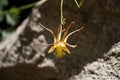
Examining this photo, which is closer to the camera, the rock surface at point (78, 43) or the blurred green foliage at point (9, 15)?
the rock surface at point (78, 43)

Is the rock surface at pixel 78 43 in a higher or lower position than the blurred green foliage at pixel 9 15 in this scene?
lower

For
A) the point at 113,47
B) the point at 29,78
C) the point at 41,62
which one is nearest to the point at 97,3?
the point at 113,47

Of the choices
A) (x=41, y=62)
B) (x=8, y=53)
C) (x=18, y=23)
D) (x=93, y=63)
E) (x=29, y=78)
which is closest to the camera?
(x=93, y=63)

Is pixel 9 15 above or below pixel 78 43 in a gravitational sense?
above

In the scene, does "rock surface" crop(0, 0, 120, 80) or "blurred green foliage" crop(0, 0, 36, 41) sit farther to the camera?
"blurred green foliage" crop(0, 0, 36, 41)

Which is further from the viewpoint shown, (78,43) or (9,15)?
(9,15)

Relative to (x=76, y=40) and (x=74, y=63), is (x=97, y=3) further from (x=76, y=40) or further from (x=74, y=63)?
(x=74, y=63)

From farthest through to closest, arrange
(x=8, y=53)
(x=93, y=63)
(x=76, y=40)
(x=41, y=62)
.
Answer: (x=8, y=53) → (x=41, y=62) → (x=76, y=40) → (x=93, y=63)

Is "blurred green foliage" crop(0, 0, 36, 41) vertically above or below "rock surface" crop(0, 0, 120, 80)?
above
